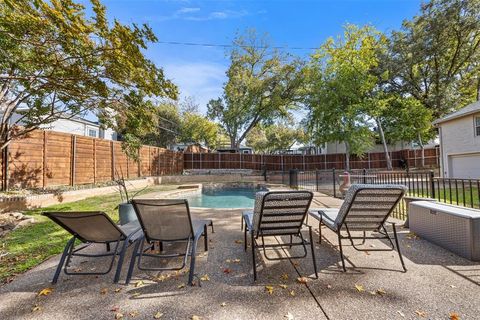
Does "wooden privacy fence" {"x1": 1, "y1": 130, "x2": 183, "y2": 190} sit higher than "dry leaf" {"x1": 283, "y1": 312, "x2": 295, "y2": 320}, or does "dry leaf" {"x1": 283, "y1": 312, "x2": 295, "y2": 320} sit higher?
"wooden privacy fence" {"x1": 1, "y1": 130, "x2": 183, "y2": 190}

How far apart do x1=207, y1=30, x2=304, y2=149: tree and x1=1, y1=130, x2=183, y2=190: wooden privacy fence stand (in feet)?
42.4

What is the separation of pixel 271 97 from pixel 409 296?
2147 cm

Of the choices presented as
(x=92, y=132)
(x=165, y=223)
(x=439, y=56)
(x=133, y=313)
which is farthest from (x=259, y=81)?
(x=133, y=313)

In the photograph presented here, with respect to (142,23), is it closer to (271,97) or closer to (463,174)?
(463,174)

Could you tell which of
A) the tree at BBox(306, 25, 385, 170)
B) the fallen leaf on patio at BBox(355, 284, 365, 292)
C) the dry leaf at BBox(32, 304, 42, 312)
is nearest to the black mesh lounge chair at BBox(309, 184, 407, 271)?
the fallen leaf on patio at BBox(355, 284, 365, 292)

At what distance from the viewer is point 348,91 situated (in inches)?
673

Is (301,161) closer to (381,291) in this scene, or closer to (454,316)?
(381,291)

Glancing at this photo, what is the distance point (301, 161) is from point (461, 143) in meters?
14.3

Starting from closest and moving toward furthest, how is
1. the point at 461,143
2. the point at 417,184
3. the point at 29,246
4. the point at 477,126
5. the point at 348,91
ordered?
the point at 29,246 → the point at 417,184 → the point at 477,126 → the point at 461,143 → the point at 348,91

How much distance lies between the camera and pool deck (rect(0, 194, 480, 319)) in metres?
1.87

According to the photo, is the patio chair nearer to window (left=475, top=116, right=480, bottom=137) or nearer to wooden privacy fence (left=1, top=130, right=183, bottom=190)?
wooden privacy fence (left=1, top=130, right=183, bottom=190)

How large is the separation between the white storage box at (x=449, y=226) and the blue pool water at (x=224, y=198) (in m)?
6.76

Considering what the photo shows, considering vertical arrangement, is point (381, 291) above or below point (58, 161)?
below

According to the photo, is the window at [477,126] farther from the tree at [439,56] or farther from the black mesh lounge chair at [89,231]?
the black mesh lounge chair at [89,231]
